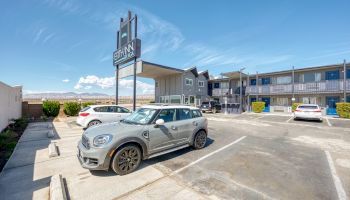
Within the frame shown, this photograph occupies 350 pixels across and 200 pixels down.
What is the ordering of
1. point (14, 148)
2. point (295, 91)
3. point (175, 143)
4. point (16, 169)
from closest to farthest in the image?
point (16, 169)
point (175, 143)
point (14, 148)
point (295, 91)

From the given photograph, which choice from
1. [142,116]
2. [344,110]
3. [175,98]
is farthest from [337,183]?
[175,98]

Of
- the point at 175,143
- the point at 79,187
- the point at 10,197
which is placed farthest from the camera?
the point at 175,143

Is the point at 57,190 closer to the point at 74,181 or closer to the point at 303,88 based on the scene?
the point at 74,181

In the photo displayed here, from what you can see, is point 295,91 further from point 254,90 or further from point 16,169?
point 16,169

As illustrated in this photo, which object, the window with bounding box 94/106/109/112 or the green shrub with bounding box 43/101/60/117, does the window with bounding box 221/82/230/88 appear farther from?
the green shrub with bounding box 43/101/60/117

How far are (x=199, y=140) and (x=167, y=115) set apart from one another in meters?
1.78

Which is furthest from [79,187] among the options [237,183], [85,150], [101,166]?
[237,183]

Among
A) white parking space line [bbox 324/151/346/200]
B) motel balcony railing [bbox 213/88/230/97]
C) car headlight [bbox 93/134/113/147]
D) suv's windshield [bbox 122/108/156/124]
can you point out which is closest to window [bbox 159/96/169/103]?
motel balcony railing [bbox 213/88/230/97]

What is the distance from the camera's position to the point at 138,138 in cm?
420

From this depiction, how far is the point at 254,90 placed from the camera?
25.0 meters

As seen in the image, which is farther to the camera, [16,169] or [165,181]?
[16,169]

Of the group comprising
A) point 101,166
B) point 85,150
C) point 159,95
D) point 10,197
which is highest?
point 159,95

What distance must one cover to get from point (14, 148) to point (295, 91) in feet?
88.6

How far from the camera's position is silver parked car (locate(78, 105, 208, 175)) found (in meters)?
3.78
